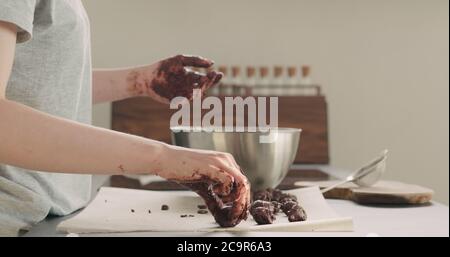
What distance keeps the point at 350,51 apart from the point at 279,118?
2.48ft

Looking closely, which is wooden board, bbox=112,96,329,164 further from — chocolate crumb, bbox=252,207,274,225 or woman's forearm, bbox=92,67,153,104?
chocolate crumb, bbox=252,207,274,225

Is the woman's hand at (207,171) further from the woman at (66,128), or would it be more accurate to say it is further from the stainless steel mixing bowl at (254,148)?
the stainless steel mixing bowl at (254,148)

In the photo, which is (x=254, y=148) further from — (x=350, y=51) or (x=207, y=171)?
(x=350, y=51)

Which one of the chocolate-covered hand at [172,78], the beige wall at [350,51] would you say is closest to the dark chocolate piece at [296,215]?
the chocolate-covered hand at [172,78]

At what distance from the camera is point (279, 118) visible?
2152 millimetres

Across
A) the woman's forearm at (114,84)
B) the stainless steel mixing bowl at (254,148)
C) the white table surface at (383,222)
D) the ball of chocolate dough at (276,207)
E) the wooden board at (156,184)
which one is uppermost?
the woman's forearm at (114,84)

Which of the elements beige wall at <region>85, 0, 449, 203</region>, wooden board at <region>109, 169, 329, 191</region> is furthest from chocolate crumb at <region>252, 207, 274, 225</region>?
beige wall at <region>85, 0, 449, 203</region>

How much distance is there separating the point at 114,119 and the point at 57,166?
5.28ft

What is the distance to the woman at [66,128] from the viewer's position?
0.57m

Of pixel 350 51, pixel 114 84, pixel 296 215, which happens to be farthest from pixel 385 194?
pixel 350 51

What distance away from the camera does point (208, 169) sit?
59 cm

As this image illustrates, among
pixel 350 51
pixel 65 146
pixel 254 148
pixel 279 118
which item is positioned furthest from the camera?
pixel 350 51

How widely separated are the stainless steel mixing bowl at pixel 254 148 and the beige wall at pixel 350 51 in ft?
5.82

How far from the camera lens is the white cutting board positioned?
653 mm
